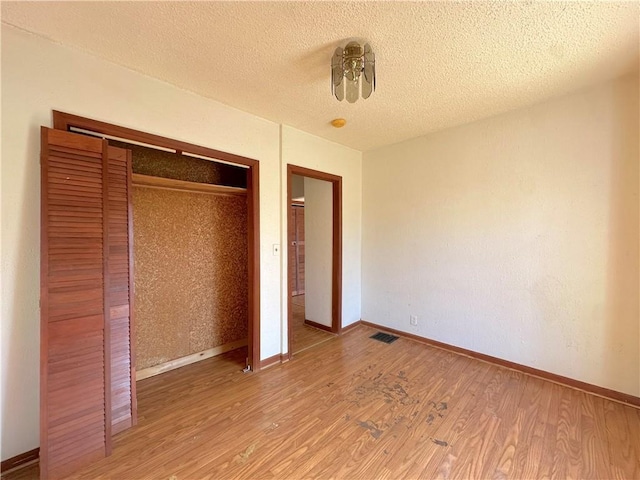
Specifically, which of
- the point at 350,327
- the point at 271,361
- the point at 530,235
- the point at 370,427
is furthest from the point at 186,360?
the point at 530,235

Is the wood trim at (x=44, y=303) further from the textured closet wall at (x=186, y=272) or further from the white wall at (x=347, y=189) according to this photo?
the white wall at (x=347, y=189)

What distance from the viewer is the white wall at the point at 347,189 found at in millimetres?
3098

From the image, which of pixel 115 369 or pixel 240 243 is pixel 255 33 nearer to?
pixel 240 243

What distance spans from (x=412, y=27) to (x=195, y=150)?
5.79 feet

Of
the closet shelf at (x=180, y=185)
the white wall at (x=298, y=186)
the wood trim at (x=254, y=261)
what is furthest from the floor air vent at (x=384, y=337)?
the white wall at (x=298, y=186)

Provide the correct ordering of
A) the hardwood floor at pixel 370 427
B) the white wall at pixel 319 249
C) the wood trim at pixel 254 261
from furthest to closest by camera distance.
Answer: the white wall at pixel 319 249, the wood trim at pixel 254 261, the hardwood floor at pixel 370 427

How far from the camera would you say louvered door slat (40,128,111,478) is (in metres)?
1.46

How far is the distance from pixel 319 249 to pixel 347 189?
3.04 feet

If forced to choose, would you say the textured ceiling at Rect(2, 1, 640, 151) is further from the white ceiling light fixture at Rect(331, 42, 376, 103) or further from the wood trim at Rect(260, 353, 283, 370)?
the wood trim at Rect(260, 353, 283, 370)

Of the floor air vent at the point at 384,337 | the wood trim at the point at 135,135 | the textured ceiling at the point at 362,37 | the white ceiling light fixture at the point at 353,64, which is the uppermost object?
the textured ceiling at the point at 362,37

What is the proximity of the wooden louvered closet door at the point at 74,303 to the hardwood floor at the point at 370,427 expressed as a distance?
249 mm

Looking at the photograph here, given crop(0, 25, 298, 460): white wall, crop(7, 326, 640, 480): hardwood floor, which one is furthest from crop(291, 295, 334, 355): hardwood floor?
crop(0, 25, 298, 460): white wall

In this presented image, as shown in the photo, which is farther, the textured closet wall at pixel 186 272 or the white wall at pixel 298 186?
the white wall at pixel 298 186

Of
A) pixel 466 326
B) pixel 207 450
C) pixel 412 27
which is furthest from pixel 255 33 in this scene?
pixel 466 326
